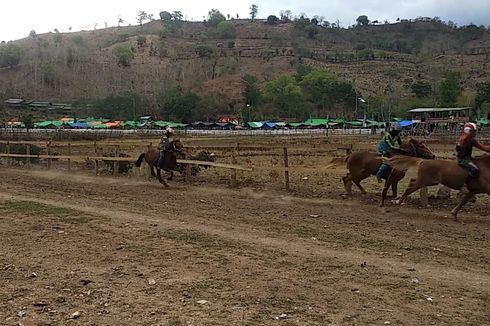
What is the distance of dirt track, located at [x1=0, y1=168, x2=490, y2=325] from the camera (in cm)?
547

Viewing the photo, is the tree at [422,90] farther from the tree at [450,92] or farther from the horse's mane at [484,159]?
the horse's mane at [484,159]

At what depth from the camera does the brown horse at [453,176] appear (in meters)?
10.5

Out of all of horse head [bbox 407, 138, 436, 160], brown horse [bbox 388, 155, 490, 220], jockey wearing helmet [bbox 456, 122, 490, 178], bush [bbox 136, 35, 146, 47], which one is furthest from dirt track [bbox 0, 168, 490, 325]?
bush [bbox 136, 35, 146, 47]

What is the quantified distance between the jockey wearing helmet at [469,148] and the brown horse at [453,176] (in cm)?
10

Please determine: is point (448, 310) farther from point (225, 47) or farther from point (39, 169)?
point (225, 47)

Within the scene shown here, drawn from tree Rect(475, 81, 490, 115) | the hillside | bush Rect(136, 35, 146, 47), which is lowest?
tree Rect(475, 81, 490, 115)

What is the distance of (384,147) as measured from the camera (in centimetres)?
1312

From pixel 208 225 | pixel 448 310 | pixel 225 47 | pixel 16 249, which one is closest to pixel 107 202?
pixel 208 225

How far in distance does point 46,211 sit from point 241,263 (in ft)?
19.9

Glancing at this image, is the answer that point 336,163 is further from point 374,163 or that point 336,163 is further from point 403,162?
point 403,162

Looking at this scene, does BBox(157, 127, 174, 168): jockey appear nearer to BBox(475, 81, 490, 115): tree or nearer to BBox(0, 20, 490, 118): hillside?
BBox(475, 81, 490, 115): tree

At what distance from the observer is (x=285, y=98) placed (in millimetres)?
102375

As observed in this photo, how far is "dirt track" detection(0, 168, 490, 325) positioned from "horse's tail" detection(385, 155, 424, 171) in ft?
3.23

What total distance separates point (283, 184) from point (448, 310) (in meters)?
10.6
